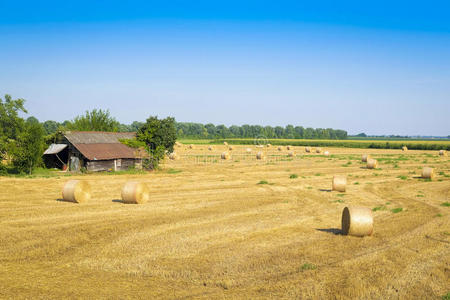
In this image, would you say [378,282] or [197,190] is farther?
[197,190]

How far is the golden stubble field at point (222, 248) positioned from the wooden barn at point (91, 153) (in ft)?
44.1

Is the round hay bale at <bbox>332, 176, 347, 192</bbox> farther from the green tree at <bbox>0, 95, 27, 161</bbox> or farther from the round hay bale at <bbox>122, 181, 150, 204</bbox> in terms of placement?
the green tree at <bbox>0, 95, 27, 161</bbox>

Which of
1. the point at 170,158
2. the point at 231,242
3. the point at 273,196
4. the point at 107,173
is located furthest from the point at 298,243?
the point at 170,158

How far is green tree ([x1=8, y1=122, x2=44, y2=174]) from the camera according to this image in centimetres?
3647

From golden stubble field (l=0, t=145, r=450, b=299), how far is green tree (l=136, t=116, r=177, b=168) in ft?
61.3

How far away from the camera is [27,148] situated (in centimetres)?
3697

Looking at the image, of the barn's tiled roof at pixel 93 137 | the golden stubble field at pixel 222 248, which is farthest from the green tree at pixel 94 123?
the golden stubble field at pixel 222 248

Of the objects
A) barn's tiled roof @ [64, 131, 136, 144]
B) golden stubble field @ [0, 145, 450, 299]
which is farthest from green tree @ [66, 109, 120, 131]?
golden stubble field @ [0, 145, 450, 299]

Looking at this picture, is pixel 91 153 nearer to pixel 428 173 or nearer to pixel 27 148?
pixel 27 148

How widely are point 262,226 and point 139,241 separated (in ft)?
17.7

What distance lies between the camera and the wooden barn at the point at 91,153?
38344mm

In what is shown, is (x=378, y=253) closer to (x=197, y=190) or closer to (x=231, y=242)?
(x=231, y=242)

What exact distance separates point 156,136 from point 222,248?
106 ft

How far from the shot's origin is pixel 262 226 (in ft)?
54.2
